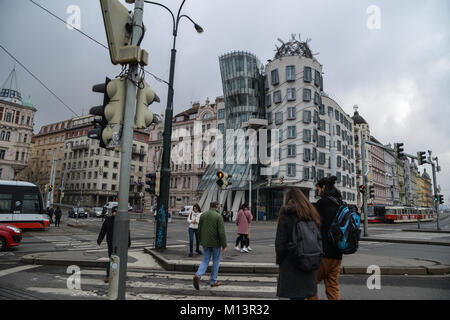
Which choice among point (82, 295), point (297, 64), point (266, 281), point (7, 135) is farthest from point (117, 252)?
point (7, 135)

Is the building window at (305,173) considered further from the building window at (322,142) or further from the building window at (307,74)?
the building window at (307,74)

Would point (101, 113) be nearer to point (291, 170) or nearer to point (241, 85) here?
point (291, 170)

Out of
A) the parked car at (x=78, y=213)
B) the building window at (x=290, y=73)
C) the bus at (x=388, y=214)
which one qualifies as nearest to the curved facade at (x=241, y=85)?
the building window at (x=290, y=73)

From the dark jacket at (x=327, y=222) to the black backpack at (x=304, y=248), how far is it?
698 millimetres

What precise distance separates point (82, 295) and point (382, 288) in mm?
5920

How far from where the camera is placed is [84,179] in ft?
239

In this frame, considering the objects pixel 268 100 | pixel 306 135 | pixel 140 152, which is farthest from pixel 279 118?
pixel 140 152

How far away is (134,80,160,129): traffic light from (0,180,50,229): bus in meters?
18.4

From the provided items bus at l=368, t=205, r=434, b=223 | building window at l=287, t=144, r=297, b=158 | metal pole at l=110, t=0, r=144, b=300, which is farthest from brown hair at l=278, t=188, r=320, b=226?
bus at l=368, t=205, r=434, b=223

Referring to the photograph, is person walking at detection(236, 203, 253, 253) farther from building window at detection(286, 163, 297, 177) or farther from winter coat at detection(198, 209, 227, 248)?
building window at detection(286, 163, 297, 177)

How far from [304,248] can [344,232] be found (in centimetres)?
93

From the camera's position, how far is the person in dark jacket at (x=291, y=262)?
10.6ft

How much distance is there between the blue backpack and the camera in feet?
12.5

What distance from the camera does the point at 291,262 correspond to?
330cm
